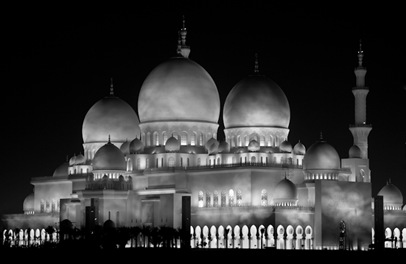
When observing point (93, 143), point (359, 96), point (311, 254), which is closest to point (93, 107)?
point (93, 143)

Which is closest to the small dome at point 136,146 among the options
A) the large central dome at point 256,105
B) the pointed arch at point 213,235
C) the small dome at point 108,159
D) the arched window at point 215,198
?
the small dome at point 108,159

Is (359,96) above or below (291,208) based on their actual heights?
above

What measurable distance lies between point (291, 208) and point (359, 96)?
12631 millimetres

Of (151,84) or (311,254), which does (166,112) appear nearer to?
(151,84)

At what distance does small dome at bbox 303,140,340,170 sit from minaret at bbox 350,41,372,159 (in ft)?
15.4

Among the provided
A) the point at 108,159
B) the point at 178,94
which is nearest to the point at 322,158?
the point at 178,94

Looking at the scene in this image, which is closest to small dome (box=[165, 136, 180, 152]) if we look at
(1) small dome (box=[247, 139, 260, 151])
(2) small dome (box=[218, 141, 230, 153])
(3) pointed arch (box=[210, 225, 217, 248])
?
(2) small dome (box=[218, 141, 230, 153])

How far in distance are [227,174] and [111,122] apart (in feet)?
46.8

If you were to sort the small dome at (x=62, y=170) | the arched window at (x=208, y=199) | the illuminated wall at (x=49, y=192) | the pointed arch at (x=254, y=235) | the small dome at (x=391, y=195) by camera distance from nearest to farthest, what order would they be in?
the pointed arch at (x=254, y=235) < the arched window at (x=208, y=199) < the small dome at (x=391, y=195) < the illuminated wall at (x=49, y=192) < the small dome at (x=62, y=170)

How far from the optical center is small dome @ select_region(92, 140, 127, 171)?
127375mm

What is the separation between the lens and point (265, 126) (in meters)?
128

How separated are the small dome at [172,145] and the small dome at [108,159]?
369 centimetres

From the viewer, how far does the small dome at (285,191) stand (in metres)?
122

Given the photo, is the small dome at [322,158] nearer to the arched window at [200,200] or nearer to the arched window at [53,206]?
the arched window at [200,200]
